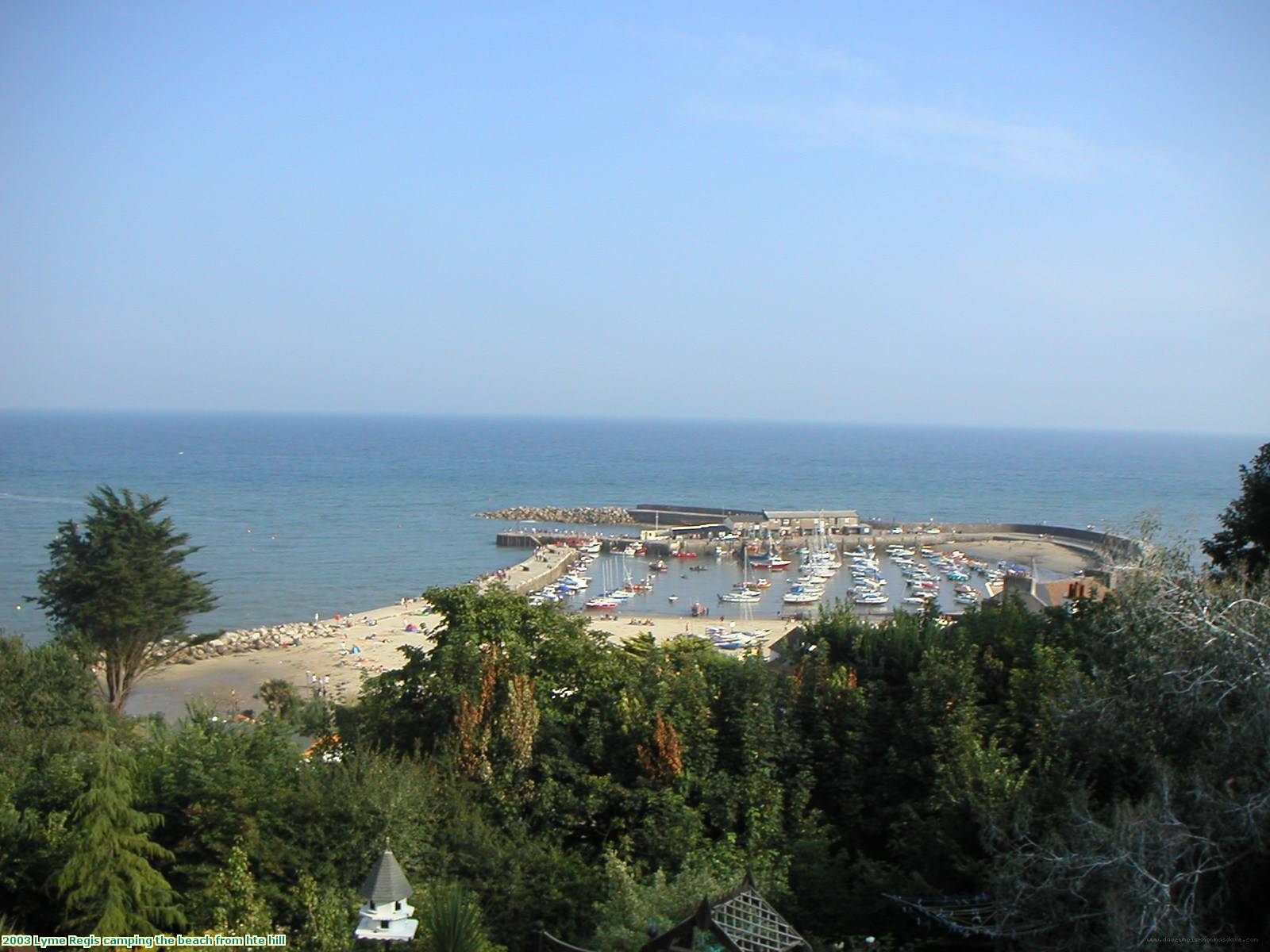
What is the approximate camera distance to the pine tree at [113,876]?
5.95 m

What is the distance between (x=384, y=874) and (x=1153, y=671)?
4440mm

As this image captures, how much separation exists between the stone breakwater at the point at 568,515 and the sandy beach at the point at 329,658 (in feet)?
79.8

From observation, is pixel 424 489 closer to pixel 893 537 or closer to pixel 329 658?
pixel 893 537

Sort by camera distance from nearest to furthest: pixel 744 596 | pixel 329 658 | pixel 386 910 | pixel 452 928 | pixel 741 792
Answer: pixel 386 910, pixel 452 928, pixel 741 792, pixel 329 658, pixel 744 596

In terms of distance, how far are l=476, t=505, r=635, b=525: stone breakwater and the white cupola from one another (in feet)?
199

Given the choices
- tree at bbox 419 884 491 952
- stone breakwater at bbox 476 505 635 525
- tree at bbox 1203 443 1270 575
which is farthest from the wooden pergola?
stone breakwater at bbox 476 505 635 525

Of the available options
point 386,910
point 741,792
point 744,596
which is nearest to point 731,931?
point 386,910

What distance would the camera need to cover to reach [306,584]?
42.9 metres

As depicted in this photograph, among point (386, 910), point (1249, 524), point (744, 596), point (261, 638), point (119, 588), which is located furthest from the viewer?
point (744, 596)

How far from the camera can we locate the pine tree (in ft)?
19.5

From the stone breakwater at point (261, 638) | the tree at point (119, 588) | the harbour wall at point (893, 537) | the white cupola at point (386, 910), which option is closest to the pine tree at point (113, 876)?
the white cupola at point (386, 910)

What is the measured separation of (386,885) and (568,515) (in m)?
62.6

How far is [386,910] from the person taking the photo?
4.67 meters

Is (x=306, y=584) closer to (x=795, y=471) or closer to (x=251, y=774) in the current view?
(x=251, y=774)
